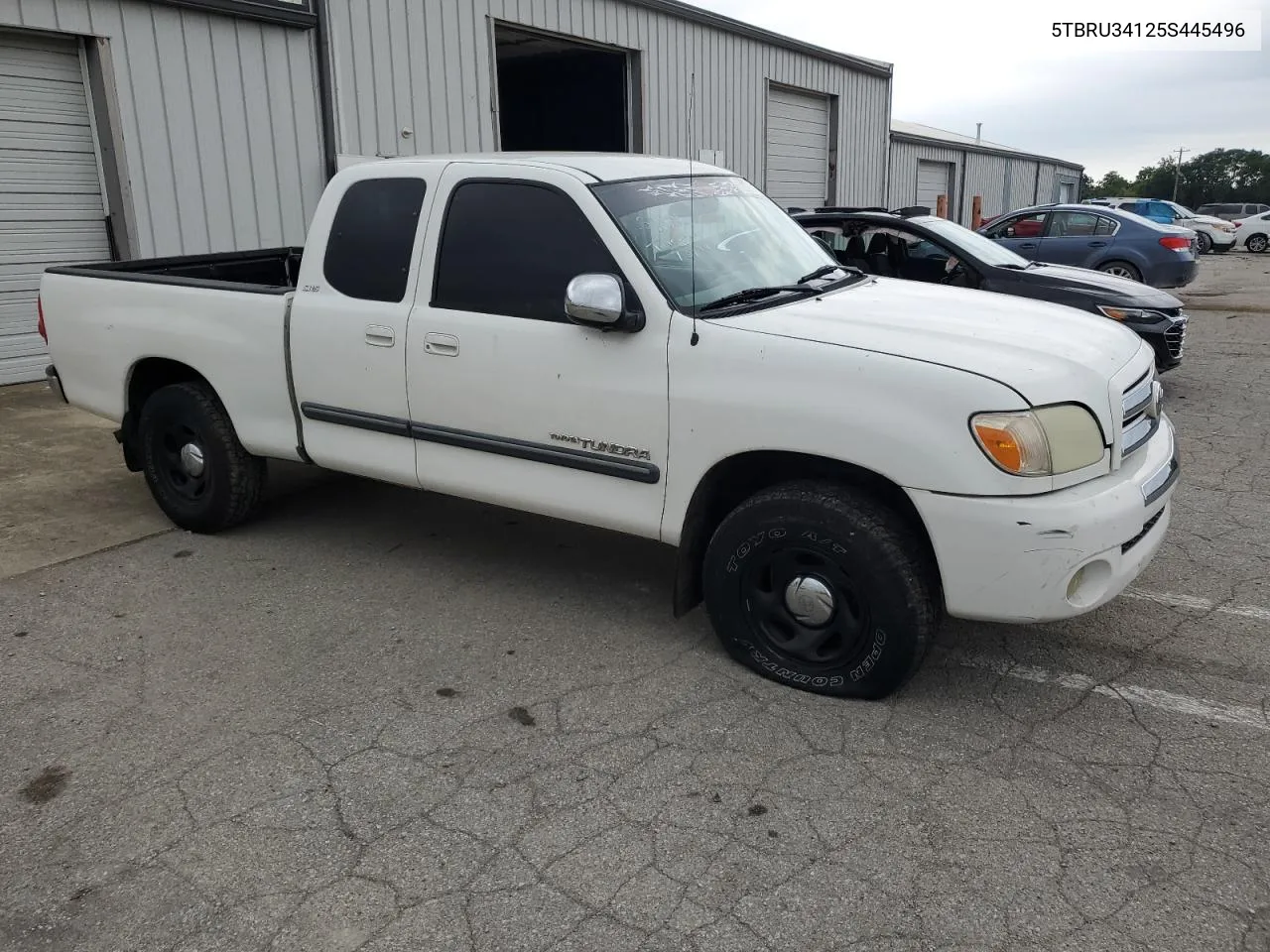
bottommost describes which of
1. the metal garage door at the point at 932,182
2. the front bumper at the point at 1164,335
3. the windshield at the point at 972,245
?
the front bumper at the point at 1164,335

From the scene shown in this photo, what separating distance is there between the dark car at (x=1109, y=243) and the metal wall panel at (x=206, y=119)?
9.70 metres

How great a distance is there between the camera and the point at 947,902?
2.60 meters

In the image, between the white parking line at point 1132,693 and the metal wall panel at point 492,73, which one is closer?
the white parking line at point 1132,693

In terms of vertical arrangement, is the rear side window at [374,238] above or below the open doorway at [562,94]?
below

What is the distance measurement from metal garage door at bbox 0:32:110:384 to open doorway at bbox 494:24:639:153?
555 cm

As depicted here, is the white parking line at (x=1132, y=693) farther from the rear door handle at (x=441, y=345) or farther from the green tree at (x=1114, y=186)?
the green tree at (x=1114, y=186)

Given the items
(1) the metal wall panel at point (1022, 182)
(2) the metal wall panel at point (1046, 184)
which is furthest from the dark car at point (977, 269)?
(2) the metal wall panel at point (1046, 184)

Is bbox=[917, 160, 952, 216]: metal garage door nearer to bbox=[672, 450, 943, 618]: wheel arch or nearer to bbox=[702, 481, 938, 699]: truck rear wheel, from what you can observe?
bbox=[672, 450, 943, 618]: wheel arch

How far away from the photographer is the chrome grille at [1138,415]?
141 inches

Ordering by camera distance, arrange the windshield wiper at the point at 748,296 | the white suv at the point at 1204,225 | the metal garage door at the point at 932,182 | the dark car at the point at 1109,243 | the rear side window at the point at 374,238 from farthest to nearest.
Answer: the white suv at the point at 1204,225, the metal garage door at the point at 932,182, the dark car at the point at 1109,243, the rear side window at the point at 374,238, the windshield wiper at the point at 748,296

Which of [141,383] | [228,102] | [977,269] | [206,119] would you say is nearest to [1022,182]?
[977,269]

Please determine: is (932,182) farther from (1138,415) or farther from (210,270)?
(1138,415)

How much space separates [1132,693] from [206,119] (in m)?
9.07

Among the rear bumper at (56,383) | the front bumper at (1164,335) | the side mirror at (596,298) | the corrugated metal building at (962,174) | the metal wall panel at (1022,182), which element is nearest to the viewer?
the side mirror at (596,298)
